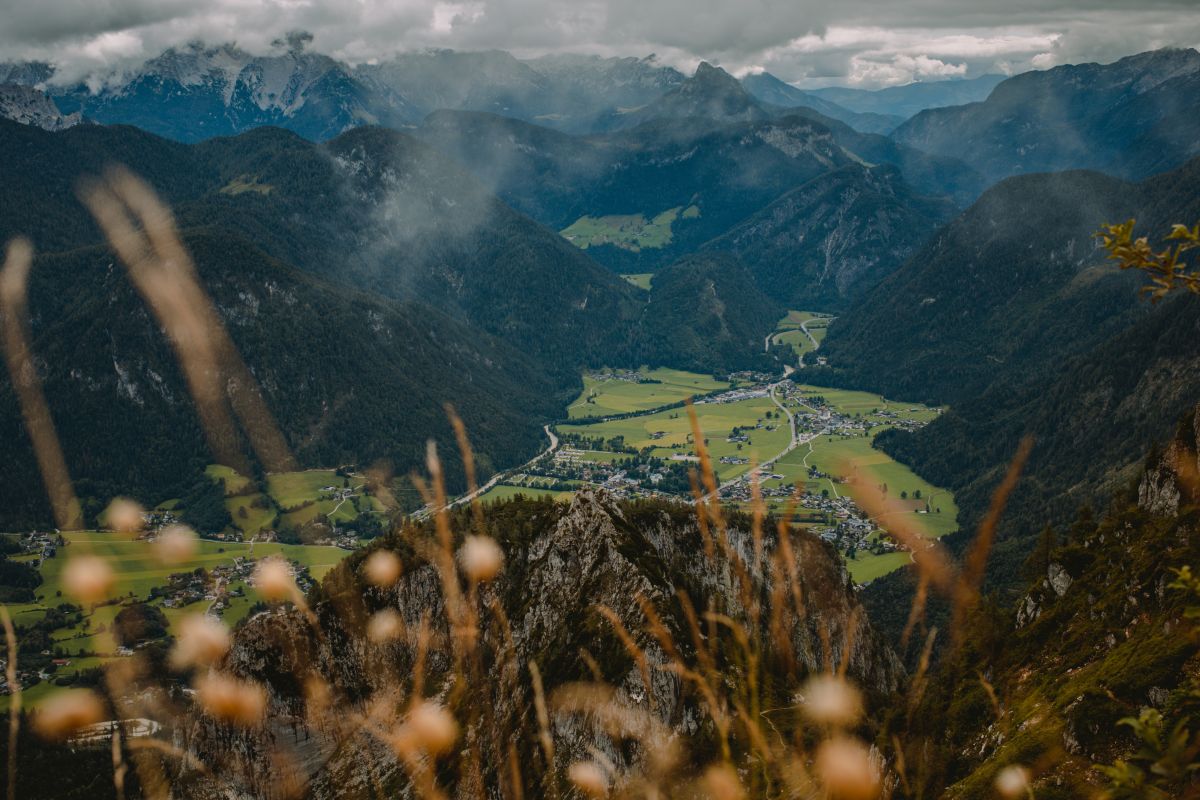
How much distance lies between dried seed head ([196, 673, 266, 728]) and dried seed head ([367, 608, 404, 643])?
9968 mm

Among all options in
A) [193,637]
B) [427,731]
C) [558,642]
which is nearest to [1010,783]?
[558,642]

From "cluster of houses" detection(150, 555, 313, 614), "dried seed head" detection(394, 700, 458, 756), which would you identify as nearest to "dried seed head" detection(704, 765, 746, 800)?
"dried seed head" detection(394, 700, 458, 756)

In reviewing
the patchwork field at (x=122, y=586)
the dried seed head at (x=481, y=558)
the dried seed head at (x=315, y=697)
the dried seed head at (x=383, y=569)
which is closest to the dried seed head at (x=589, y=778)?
the dried seed head at (x=481, y=558)

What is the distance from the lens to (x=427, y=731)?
66562 mm

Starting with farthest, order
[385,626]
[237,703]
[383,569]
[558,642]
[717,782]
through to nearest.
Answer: [383,569]
[385,626]
[237,703]
[558,642]
[717,782]

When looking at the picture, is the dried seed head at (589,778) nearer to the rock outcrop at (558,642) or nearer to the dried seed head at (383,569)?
the rock outcrop at (558,642)

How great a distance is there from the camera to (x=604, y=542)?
65.1 meters

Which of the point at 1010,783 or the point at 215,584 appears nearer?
the point at 1010,783

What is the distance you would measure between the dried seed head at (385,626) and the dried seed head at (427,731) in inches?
322

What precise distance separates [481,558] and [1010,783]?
5197cm

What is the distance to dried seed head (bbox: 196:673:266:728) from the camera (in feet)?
230

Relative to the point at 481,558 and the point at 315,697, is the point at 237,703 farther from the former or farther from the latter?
the point at 481,558

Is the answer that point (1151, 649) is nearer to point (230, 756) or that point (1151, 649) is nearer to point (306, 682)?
point (306, 682)

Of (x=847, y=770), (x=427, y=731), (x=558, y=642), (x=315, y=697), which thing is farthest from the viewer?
(x=315, y=697)
